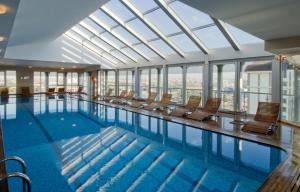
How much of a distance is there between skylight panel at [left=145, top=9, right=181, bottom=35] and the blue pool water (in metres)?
3.39

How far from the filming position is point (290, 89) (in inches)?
273

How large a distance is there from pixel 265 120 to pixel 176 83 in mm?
5880

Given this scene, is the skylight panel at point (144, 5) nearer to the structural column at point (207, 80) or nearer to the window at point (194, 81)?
the structural column at point (207, 80)

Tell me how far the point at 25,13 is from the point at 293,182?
267 inches

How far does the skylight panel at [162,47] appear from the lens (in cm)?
997

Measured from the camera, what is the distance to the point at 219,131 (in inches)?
Answer: 225

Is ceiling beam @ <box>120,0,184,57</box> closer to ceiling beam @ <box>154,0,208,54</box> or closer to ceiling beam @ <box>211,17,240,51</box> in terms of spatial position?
ceiling beam @ <box>154,0,208,54</box>

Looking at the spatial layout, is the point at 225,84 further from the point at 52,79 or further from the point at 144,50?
the point at 52,79

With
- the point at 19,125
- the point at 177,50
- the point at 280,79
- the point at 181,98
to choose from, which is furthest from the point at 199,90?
the point at 19,125

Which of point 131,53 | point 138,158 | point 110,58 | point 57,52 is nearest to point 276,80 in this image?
point 138,158

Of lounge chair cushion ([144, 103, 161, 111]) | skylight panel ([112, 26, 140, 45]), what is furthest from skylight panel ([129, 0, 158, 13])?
lounge chair cushion ([144, 103, 161, 111])

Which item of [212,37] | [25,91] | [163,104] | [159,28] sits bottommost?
[163,104]

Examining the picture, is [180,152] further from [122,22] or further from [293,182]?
[122,22]

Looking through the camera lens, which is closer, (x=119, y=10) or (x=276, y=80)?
(x=276, y=80)
